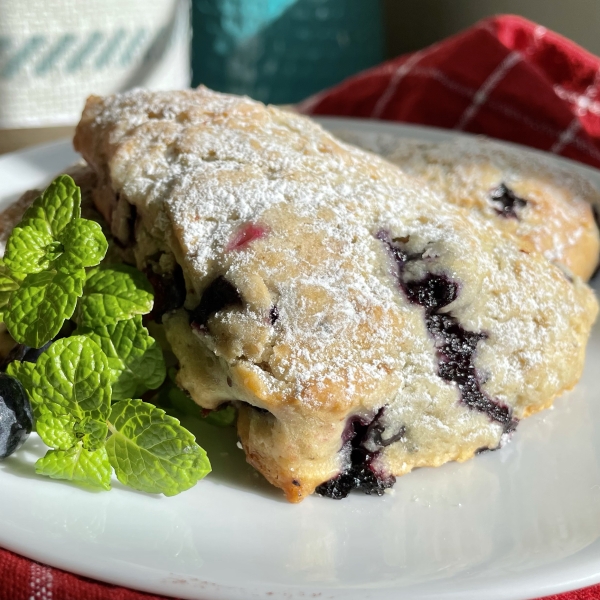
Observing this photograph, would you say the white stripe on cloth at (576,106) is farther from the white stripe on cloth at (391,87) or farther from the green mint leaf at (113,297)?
the green mint leaf at (113,297)

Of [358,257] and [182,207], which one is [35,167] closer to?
[182,207]

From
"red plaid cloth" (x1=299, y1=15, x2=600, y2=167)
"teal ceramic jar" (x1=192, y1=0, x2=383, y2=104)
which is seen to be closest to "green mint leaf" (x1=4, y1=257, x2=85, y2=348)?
"red plaid cloth" (x1=299, y1=15, x2=600, y2=167)

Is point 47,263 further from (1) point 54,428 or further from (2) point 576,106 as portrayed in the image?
(2) point 576,106

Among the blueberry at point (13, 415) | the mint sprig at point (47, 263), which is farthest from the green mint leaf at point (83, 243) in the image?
the blueberry at point (13, 415)

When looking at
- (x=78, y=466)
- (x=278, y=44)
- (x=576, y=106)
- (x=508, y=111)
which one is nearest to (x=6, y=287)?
(x=78, y=466)

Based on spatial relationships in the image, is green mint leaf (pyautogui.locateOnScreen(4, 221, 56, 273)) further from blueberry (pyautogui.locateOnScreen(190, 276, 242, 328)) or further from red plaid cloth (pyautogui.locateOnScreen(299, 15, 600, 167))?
red plaid cloth (pyautogui.locateOnScreen(299, 15, 600, 167))

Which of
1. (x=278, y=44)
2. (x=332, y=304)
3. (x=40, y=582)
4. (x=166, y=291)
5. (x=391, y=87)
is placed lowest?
(x=278, y=44)
